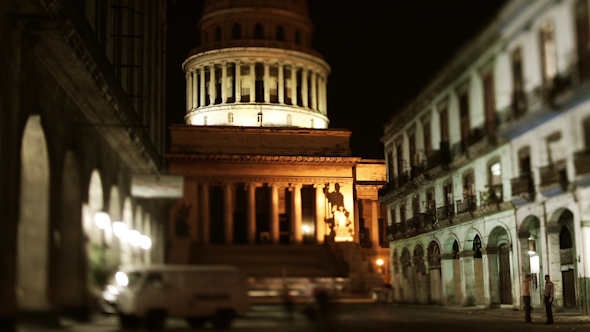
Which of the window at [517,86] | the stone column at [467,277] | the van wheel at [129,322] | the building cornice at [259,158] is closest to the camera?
the window at [517,86]

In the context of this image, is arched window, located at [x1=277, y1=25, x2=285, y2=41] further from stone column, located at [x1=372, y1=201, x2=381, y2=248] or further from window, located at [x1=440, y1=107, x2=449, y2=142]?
window, located at [x1=440, y1=107, x2=449, y2=142]

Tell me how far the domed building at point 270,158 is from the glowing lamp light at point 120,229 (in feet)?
35.8

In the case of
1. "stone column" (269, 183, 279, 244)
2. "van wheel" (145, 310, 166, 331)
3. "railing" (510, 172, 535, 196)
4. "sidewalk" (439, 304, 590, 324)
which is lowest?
"sidewalk" (439, 304, 590, 324)

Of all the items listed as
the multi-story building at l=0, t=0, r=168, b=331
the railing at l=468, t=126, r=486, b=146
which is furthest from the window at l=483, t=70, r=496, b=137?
the multi-story building at l=0, t=0, r=168, b=331

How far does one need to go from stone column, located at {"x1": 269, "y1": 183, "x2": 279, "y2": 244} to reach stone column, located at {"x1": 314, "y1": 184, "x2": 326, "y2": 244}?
398cm

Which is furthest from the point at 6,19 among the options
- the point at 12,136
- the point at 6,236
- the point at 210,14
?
the point at 210,14

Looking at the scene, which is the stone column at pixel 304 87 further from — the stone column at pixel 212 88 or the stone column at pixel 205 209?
the stone column at pixel 205 209

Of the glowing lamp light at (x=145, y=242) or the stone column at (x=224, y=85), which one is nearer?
the glowing lamp light at (x=145, y=242)

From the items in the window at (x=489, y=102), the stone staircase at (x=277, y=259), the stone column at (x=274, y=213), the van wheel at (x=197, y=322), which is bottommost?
the van wheel at (x=197, y=322)

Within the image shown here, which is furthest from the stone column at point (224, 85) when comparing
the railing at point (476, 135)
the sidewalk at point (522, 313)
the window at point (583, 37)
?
the window at point (583, 37)

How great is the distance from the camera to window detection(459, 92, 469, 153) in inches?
574

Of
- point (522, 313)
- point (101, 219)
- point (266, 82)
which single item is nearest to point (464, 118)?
point (522, 313)

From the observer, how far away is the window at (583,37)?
9883 millimetres

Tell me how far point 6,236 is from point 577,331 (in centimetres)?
1670
